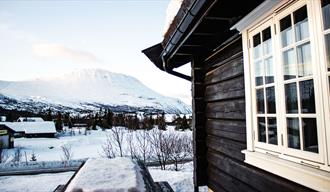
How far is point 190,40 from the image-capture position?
12.2 feet

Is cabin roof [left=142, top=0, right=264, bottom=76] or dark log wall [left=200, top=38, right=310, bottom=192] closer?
cabin roof [left=142, top=0, right=264, bottom=76]

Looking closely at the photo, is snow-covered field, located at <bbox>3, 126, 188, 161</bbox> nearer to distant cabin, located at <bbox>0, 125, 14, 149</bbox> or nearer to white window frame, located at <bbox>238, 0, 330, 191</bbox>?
distant cabin, located at <bbox>0, 125, 14, 149</bbox>

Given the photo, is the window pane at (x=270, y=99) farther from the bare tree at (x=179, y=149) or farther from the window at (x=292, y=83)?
the bare tree at (x=179, y=149)

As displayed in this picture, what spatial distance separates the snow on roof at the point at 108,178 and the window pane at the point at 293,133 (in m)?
1.25

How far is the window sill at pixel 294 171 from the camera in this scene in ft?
5.33

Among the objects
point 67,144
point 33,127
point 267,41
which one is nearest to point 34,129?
point 33,127

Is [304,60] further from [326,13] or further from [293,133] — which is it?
[293,133]

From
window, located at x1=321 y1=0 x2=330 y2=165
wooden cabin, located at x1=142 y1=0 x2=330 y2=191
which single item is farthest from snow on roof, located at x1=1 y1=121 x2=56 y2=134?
window, located at x1=321 y1=0 x2=330 y2=165

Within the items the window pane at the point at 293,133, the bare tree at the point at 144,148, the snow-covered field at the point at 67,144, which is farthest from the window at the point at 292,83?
the snow-covered field at the point at 67,144

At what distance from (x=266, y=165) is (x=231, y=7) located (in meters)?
1.62

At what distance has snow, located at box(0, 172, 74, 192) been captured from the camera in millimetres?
8820

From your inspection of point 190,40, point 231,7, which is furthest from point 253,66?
point 190,40

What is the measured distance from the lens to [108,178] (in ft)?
6.23

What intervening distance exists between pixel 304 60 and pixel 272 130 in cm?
76
